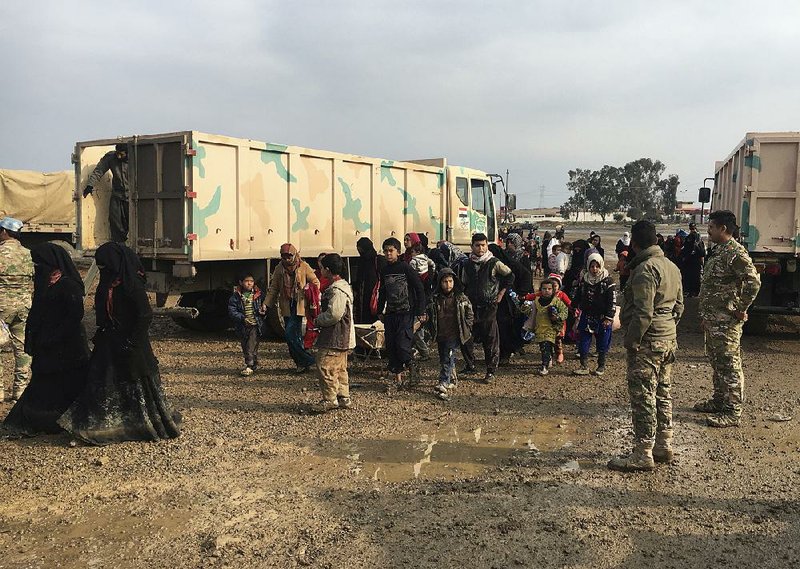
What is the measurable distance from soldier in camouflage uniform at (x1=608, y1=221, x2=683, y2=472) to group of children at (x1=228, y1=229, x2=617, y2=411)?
7.79 feet

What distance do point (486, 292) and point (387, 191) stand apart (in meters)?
4.88

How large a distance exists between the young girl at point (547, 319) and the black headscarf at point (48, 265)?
498 cm

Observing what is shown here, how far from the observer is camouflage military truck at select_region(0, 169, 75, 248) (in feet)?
58.7

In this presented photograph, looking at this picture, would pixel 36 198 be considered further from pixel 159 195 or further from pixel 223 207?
pixel 223 207

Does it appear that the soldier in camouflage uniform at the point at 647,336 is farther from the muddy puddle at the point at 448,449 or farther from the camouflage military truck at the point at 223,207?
the camouflage military truck at the point at 223,207

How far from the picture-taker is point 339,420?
6.14 m

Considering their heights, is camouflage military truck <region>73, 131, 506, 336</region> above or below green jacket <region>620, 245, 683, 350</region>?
above

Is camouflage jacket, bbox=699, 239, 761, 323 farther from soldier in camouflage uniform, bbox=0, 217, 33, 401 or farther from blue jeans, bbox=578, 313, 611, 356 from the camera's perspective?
soldier in camouflage uniform, bbox=0, 217, 33, 401

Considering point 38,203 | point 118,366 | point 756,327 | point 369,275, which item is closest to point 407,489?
point 118,366

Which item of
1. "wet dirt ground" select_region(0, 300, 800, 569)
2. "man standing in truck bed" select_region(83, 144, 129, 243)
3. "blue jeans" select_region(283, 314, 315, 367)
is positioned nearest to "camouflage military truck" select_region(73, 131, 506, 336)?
"man standing in truck bed" select_region(83, 144, 129, 243)

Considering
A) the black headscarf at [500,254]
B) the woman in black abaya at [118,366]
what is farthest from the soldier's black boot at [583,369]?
the woman in black abaya at [118,366]

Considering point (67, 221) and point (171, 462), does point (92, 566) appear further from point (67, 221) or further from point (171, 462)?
point (67, 221)

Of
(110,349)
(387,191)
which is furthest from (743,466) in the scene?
(387,191)

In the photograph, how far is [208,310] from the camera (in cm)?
1054
